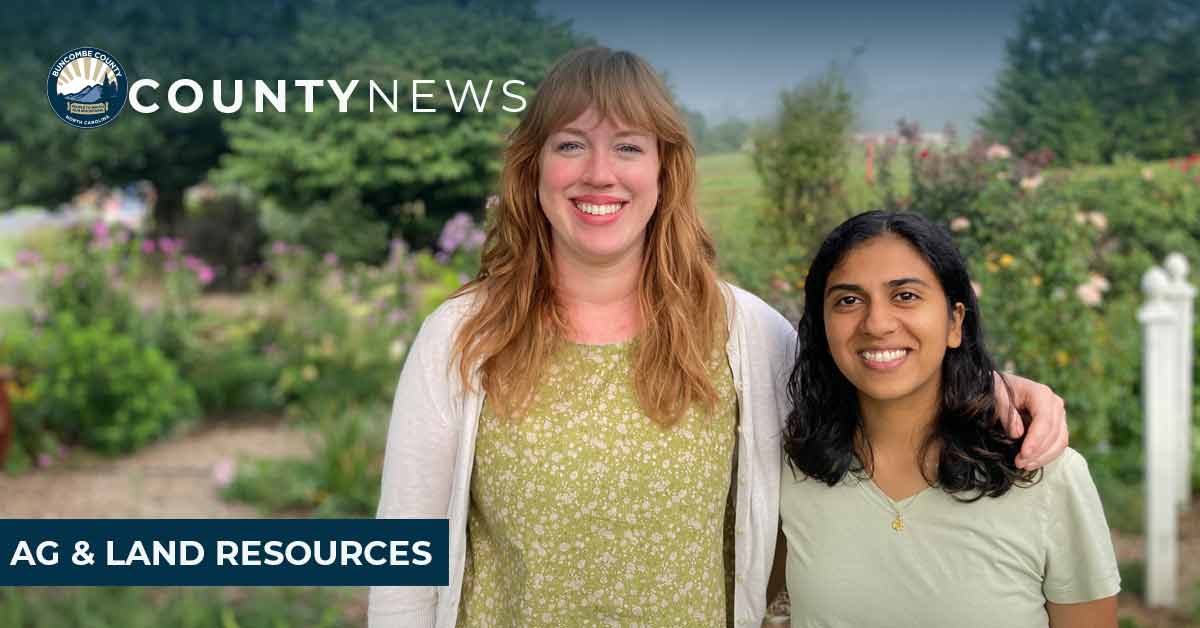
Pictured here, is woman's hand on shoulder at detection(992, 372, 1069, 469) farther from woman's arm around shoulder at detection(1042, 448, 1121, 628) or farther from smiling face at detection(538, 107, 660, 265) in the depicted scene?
smiling face at detection(538, 107, 660, 265)

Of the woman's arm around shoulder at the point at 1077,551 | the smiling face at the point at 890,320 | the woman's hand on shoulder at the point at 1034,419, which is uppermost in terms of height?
the smiling face at the point at 890,320

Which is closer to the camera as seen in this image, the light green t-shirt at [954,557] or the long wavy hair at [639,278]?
the light green t-shirt at [954,557]

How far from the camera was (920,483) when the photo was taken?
67.3 inches

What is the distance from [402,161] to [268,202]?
5463 millimetres

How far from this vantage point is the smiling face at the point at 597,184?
5.82ft

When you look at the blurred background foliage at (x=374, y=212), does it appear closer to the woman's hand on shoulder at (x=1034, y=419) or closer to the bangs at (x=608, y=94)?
the bangs at (x=608, y=94)

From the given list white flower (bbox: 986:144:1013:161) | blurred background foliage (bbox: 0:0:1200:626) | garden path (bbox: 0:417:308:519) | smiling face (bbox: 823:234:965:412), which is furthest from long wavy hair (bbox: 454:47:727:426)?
garden path (bbox: 0:417:308:519)

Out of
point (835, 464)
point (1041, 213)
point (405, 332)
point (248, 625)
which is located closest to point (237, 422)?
point (405, 332)

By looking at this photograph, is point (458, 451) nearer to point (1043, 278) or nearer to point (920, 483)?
point (920, 483)

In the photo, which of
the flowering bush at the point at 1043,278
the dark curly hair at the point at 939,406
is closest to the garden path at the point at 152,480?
the flowering bush at the point at 1043,278

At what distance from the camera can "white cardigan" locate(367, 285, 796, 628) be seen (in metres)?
1.82

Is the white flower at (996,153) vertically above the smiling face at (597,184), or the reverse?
the white flower at (996,153)

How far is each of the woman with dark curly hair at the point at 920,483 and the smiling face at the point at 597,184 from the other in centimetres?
33

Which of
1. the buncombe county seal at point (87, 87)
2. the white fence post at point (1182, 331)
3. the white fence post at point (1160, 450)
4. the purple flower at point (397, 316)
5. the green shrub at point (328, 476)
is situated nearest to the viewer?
the buncombe county seal at point (87, 87)
